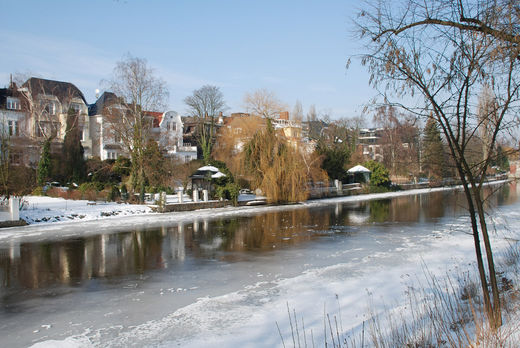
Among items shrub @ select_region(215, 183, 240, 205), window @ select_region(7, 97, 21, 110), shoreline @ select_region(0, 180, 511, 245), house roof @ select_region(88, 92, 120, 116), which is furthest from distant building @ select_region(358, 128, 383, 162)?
window @ select_region(7, 97, 21, 110)

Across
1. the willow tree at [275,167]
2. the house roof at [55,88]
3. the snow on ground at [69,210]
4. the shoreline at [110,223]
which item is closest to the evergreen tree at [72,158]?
the house roof at [55,88]

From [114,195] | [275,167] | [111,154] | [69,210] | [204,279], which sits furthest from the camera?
[111,154]

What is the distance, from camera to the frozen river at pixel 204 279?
655 cm

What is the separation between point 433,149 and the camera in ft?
17.7

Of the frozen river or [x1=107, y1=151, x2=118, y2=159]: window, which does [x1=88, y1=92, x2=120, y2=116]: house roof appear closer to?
[x1=107, y1=151, x2=118, y2=159]: window

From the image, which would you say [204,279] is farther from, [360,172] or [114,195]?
[360,172]

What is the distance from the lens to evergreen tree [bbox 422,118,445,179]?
5242 mm

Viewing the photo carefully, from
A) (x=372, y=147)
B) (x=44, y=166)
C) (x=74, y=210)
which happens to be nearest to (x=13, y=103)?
(x=44, y=166)

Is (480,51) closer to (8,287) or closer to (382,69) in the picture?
(382,69)

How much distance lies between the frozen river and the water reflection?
50 millimetres

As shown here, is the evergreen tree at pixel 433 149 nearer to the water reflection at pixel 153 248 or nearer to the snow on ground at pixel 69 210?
the water reflection at pixel 153 248

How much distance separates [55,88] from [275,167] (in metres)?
30.8

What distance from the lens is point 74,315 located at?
7387mm

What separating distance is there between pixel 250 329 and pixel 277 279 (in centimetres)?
316
